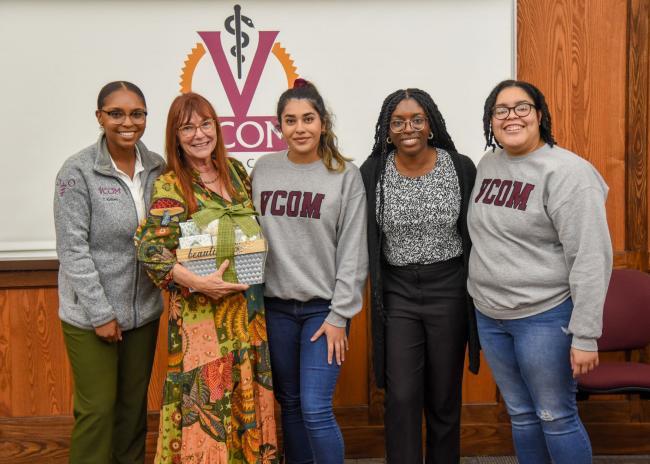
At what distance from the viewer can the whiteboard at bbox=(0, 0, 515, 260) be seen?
3.22 meters

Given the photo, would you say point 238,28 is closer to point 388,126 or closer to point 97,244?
point 388,126

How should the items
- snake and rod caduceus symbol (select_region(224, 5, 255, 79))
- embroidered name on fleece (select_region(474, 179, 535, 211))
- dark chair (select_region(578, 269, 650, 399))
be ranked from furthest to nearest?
snake and rod caduceus symbol (select_region(224, 5, 255, 79))
dark chair (select_region(578, 269, 650, 399))
embroidered name on fleece (select_region(474, 179, 535, 211))

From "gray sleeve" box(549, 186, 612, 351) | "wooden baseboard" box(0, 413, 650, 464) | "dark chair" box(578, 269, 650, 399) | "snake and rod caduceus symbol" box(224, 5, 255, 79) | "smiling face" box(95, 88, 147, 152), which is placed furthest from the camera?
"wooden baseboard" box(0, 413, 650, 464)

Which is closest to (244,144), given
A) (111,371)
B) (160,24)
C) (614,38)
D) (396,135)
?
(160,24)

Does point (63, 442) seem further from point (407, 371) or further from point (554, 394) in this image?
point (554, 394)

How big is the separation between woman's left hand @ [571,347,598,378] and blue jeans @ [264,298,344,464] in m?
0.86

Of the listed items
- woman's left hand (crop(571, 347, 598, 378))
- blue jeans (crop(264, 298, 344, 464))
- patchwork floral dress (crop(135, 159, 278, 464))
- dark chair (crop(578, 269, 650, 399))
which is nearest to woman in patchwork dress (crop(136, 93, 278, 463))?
patchwork floral dress (crop(135, 159, 278, 464))

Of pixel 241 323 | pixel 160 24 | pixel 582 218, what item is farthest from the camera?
pixel 160 24

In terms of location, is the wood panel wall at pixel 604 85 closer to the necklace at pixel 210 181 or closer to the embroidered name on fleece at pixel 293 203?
the embroidered name on fleece at pixel 293 203

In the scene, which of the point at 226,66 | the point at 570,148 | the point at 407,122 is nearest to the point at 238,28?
the point at 226,66

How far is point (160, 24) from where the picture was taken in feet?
10.6

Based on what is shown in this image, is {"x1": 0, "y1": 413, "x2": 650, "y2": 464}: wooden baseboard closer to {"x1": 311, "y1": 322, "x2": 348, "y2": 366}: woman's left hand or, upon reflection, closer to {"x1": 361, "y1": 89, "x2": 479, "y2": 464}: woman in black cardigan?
{"x1": 361, "y1": 89, "x2": 479, "y2": 464}: woman in black cardigan

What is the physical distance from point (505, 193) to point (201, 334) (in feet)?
3.99

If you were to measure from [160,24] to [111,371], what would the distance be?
1753 mm
